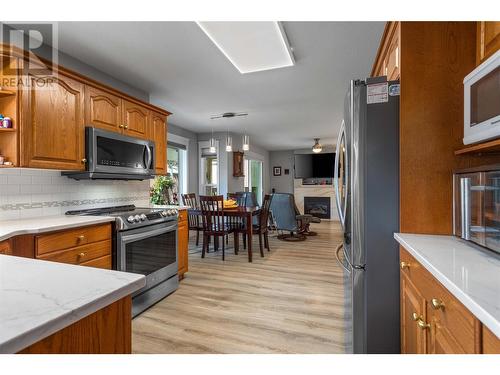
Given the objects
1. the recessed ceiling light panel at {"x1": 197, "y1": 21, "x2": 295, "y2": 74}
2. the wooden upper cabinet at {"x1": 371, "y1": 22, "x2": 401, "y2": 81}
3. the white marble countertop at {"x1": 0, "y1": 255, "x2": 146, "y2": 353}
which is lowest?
the white marble countertop at {"x1": 0, "y1": 255, "x2": 146, "y2": 353}

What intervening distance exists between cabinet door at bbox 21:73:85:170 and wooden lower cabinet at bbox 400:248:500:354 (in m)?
2.53

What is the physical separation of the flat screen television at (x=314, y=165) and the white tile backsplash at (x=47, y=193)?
6319 mm

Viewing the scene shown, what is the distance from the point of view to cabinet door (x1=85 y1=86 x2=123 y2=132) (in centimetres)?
243

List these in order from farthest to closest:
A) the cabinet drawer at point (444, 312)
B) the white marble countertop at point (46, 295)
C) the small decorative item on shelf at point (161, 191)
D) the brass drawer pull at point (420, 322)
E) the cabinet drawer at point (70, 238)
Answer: the small decorative item on shelf at point (161, 191) → the cabinet drawer at point (70, 238) → the brass drawer pull at point (420, 322) → the cabinet drawer at point (444, 312) → the white marble countertop at point (46, 295)

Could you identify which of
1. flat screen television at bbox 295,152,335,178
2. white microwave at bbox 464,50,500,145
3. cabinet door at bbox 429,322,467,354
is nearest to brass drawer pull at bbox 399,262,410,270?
cabinet door at bbox 429,322,467,354

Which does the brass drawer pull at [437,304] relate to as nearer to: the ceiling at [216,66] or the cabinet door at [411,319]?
the cabinet door at [411,319]

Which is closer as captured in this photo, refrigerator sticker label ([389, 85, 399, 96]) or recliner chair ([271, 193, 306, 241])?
refrigerator sticker label ([389, 85, 399, 96])

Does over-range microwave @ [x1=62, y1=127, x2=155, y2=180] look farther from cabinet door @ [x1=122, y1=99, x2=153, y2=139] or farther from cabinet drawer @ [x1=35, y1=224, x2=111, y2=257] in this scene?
cabinet drawer @ [x1=35, y1=224, x2=111, y2=257]

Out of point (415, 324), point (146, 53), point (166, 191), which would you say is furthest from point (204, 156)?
point (415, 324)

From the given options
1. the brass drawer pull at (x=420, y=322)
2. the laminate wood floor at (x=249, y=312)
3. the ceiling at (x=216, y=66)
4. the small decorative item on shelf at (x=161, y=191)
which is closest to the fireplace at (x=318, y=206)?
the ceiling at (x=216, y=66)

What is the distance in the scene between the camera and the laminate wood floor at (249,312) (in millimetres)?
1891

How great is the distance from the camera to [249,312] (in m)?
2.35

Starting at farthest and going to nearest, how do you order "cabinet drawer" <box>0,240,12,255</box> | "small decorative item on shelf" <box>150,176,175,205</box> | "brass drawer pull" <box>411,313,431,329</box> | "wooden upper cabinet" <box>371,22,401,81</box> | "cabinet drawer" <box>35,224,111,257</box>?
"small decorative item on shelf" <box>150,176,175,205</box>
"cabinet drawer" <box>35,224,111,257</box>
"wooden upper cabinet" <box>371,22,401,81</box>
"cabinet drawer" <box>0,240,12,255</box>
"brass drawer pull" <box>411,313,431,329</box>
